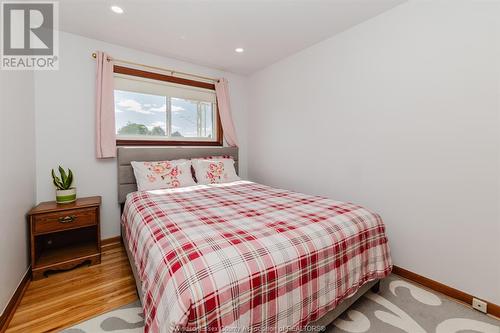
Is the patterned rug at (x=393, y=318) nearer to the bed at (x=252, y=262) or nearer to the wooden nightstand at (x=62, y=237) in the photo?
the bed at (x=252, y=262)

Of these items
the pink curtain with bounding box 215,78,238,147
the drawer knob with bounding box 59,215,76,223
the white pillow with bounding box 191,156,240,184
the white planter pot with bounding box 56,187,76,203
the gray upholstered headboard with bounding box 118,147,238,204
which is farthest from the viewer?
the pink curtain with bounding box 215,78,238,147

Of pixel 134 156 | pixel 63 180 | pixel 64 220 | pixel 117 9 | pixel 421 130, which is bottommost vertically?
pixel 64 220

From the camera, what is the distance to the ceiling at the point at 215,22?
2.02 metres

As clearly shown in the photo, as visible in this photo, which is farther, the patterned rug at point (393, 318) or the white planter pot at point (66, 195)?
the white planter pot at point (66, 195)

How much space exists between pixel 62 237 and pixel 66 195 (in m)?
0.56

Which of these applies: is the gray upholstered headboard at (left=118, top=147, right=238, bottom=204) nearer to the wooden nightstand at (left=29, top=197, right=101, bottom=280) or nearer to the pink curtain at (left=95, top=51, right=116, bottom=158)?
the pink curtain at (left=95, top=51, right=116, bottom=158)

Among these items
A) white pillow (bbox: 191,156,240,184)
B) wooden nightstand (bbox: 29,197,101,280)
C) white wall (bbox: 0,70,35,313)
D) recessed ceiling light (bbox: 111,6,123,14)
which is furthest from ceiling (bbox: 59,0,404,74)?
wooden nightstand (bbox: 29,197,101,280)

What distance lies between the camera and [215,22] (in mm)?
2279

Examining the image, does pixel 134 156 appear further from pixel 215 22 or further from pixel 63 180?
pixel 215 22

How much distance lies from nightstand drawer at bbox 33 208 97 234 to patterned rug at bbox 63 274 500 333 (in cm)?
99

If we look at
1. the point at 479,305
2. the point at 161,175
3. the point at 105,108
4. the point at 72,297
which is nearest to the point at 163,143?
the point at 161,175

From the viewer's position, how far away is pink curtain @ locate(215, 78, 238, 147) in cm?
351

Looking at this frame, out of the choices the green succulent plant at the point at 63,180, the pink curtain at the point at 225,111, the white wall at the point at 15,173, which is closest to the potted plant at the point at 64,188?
the green succulent plant at the point at 63,180

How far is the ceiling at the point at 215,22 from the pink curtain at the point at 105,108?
0.97 ft
